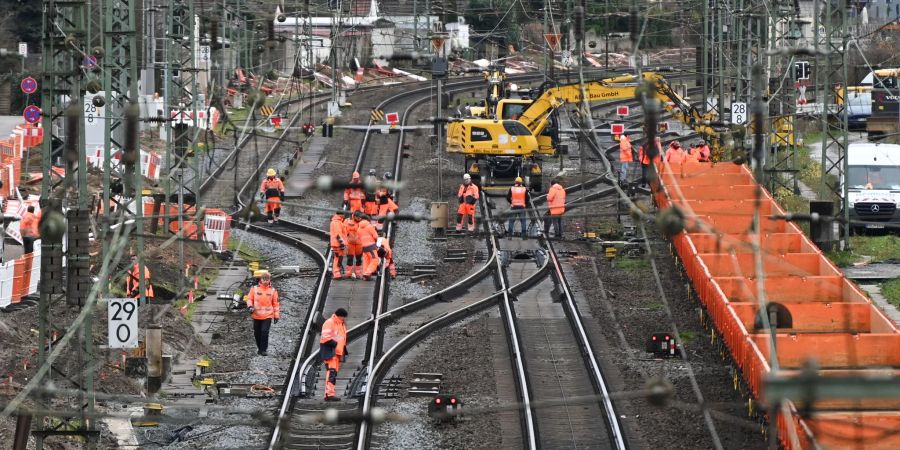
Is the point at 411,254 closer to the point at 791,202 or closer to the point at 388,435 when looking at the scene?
the point at 791,202

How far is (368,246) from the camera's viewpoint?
26438mm

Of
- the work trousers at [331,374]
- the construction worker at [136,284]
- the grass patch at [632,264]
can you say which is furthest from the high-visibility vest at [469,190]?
the work trousers at [331,374]

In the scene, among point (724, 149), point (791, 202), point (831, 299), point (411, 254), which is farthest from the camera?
point (724, 149)

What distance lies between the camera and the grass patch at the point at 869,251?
29945 millimetres

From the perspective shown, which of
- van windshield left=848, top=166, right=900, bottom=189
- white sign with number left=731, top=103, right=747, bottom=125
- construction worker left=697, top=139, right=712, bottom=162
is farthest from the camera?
construction worker left=697, top=139, right=712, bottom=162

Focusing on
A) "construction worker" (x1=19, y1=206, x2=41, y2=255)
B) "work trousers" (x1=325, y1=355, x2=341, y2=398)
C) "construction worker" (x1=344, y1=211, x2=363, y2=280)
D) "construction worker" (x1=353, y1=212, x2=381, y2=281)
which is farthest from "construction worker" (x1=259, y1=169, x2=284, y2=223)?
"work trousers" (x1=325, y1=355, x2=341, y2=398)

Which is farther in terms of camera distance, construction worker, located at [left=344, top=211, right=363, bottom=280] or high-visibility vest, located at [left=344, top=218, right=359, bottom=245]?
construction worker, located at [left=344, top=211, right=363, bottom=280]

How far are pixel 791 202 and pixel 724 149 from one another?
6600 mm

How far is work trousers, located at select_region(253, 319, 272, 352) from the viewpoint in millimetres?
20922

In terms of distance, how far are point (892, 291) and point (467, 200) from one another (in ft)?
28.1

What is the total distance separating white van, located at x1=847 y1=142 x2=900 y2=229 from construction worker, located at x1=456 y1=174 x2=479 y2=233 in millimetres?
8216

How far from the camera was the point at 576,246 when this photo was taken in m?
30.6

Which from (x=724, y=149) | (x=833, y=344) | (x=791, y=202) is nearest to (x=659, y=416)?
(x=833, y=344)

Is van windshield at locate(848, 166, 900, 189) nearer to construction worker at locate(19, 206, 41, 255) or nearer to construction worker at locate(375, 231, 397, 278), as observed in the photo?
construction worker at locate(375, 231, 397, 278)
